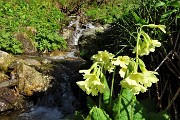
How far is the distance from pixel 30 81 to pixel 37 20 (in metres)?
4.70

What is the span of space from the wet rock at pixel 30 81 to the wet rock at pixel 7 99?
8.2 inches

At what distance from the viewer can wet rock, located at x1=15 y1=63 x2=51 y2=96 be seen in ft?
22.3

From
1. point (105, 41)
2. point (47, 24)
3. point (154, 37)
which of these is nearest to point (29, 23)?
point (47, 24)

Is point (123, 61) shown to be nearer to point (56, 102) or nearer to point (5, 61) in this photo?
point (56, 102)

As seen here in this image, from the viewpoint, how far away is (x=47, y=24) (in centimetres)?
1120

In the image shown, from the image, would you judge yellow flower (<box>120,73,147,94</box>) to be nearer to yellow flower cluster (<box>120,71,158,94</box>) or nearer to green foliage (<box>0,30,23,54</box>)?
yellow flower cluster (<box>120,71,158,94</box>)

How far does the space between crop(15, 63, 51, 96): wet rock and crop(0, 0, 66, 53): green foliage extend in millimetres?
2529

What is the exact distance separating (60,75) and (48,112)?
3.14ft

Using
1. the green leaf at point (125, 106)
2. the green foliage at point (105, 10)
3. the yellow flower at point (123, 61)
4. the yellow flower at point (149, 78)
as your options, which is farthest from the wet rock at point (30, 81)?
the green foliage at point (105, 10)

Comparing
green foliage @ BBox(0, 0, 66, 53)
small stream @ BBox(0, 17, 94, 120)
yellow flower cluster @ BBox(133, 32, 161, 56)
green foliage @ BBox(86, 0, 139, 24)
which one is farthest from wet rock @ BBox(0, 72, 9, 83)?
yellow flower cluster @ BBox(133, 32, 161, 56)

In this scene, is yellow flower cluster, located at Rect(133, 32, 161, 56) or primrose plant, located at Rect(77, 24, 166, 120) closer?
primrose plant, located at Rect(77, 24, 166, 120)

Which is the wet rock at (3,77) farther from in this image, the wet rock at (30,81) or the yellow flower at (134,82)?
the yellow flower at (134,82)

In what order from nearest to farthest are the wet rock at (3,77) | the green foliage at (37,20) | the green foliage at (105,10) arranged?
the wet rock at (3,77)
the green foliage at (37,20)
the green foliage at (105,10)

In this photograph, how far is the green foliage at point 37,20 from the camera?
1012 cm
